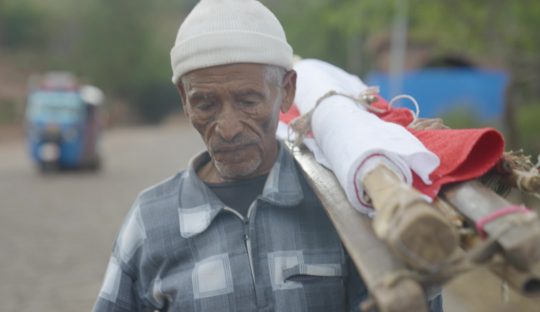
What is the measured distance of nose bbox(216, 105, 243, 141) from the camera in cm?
203

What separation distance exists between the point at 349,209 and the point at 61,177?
1686cm

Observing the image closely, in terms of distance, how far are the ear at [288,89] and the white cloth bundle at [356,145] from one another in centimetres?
8

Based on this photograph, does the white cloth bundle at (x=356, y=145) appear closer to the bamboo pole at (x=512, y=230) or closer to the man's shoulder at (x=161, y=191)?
the bamboo pole at (x=512, y=230)

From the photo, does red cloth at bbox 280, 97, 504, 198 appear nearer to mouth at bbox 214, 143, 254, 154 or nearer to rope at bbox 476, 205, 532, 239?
rope at bbox 476, 205, 532, 239

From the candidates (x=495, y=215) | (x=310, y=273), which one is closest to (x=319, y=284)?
(x=310, y=273)

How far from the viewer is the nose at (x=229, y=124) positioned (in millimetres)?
2033

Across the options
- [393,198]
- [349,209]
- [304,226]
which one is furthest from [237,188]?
[393,198]

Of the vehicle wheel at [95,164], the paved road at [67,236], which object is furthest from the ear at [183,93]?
the vehicle wheel at [95,164]

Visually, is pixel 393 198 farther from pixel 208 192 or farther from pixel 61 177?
pixel 61 177

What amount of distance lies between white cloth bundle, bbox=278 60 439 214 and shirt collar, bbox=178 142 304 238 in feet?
0.31

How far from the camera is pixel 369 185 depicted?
5.28 feet

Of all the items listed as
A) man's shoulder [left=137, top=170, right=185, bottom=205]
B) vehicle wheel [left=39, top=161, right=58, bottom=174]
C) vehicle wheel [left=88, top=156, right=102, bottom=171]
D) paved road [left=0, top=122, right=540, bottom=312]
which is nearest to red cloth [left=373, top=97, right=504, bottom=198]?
man's shoulder [left=137, top=170, right=185, bottom=205]

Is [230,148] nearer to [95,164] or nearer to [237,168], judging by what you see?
[237,168]

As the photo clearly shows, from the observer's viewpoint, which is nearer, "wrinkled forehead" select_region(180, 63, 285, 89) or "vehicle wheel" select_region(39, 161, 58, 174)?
"wrinkled forehead" select_region(180, 63, 285, 89)
